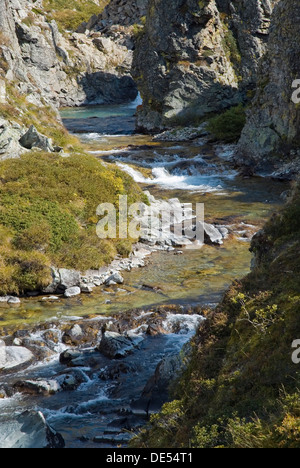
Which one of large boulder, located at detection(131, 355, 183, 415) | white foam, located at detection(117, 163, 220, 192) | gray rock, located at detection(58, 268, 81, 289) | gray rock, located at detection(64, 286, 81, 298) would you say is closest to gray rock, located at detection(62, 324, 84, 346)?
gray rock, located at detection(64, 286, 81, 298)

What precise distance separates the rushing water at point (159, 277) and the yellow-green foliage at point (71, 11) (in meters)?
102

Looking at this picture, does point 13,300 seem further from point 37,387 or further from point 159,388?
point 159,388

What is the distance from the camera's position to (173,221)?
28.9 m

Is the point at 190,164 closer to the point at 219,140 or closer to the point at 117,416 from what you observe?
the point at 219,140

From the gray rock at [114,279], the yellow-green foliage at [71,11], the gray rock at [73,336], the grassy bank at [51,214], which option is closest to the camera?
the gray rock at [73,336]

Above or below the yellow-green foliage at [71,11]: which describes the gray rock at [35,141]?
below

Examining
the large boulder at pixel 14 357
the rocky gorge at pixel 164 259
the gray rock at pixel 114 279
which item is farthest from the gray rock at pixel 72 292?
the large boulder at pixel 14 357

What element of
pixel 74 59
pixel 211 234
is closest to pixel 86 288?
pixel 211 234

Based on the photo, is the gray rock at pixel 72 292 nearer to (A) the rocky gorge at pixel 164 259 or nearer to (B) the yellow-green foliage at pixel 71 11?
(A) the rocky gorge at pixel 164 259

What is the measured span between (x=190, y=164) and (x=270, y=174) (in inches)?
278

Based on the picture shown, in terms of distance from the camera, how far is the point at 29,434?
990 centimetres

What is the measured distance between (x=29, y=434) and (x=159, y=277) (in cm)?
1229

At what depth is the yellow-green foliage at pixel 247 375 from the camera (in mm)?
7031

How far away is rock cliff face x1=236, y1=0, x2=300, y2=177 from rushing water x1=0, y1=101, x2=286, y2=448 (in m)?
2.62
